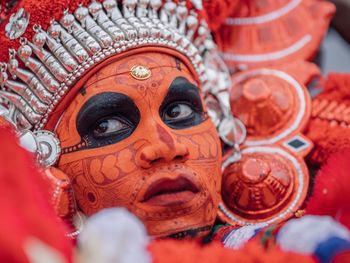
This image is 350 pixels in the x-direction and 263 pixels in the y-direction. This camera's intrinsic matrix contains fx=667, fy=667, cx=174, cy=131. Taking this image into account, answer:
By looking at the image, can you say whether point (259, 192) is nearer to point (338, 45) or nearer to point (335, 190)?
point (335, 190)

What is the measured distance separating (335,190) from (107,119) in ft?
2.08

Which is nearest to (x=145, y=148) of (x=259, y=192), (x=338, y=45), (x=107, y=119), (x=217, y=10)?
(x=107, y=119)

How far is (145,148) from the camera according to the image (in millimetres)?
1529

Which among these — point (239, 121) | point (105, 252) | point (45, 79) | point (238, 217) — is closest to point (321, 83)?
point (239, 121)

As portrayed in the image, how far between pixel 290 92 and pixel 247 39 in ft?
0.91

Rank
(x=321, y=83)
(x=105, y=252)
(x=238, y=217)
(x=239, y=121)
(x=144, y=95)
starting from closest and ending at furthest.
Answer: (x=105, y=252), (x=144, y=95), (x=238, y=217), (x=239, y=121), (x=321, y=83)

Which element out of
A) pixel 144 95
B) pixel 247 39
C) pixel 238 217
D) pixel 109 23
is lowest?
pixel 238 217

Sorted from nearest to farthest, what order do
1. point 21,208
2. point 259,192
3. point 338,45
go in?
point 21,208 → point 259,192 → point 338,45

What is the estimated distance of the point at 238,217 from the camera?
1.90 m

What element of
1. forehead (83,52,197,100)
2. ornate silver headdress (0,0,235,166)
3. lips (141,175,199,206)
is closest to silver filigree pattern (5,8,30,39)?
ornate silver headdress (0,0,235,166)

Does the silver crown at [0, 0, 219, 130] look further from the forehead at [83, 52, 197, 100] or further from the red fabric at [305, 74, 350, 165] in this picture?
the red fabric at [305, 74, 350, 165]

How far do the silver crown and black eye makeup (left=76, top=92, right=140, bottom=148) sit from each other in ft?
0.29

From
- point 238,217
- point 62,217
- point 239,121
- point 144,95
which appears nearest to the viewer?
point 62,217

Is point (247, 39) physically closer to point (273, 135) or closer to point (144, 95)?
point (273, 135)
